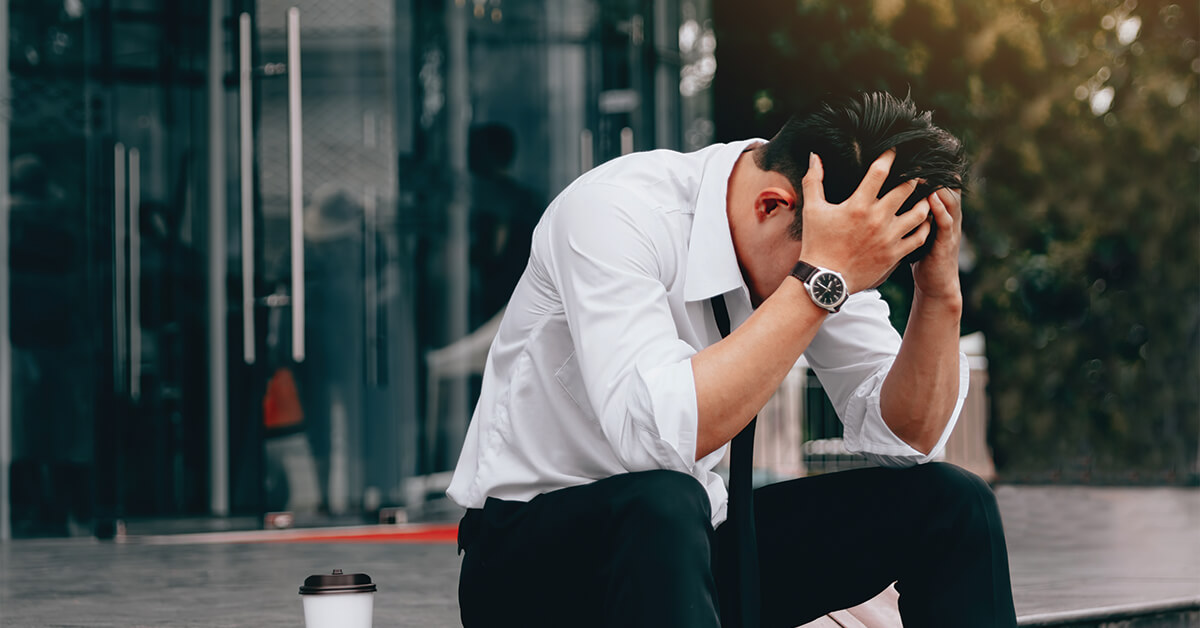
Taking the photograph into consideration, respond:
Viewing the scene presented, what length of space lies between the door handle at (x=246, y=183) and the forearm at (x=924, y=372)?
5.42 meters

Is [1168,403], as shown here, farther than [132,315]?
Yes

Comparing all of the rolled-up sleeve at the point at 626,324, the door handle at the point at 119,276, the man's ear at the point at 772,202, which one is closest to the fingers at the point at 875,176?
the man's ear at the point at 772,202

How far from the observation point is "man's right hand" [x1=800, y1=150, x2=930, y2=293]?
2033mm

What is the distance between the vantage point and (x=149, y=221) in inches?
289

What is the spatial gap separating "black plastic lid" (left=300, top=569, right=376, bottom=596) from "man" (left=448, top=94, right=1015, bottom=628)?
0.58 ft

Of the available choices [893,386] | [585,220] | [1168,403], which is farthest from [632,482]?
[1168,403]

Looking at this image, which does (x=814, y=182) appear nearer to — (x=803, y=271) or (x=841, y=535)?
(x=803, y=271)

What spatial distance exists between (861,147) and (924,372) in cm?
46

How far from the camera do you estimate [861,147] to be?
207 centimetres

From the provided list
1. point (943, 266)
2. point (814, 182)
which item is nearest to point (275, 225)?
point (943, 266)

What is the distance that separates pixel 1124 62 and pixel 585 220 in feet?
46.4

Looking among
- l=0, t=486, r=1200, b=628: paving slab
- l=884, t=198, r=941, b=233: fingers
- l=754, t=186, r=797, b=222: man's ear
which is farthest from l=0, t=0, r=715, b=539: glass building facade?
l=884, t=198, r=941, b=233: fingers

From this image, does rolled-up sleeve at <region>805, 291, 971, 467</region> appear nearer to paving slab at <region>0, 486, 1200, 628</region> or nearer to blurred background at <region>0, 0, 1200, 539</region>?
paving slab at <region>0, 486, 1200, 628</region>

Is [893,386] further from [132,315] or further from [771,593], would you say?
[132,315]
